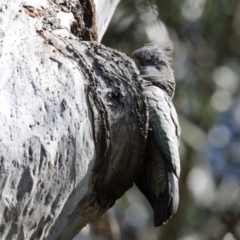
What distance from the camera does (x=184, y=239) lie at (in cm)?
566

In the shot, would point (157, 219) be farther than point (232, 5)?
No

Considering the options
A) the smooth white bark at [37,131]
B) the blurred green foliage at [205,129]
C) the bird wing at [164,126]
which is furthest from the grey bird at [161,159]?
the blurred green foliage at [205,129]

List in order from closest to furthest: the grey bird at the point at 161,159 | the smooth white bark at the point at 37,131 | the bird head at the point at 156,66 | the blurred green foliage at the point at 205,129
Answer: the smooth white bark at the point at 37,131
the grey bird at the point at 161,159
the bird head at the point at 156,66
the blurred green foliage at the point at 205,129

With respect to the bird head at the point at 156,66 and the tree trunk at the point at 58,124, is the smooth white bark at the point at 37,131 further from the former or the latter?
the bird head at the point at 156,66

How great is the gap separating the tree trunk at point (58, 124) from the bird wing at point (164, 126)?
50mm

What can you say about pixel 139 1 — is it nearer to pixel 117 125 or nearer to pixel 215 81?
pixel 215 81

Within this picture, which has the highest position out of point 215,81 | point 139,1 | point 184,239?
point 139,1

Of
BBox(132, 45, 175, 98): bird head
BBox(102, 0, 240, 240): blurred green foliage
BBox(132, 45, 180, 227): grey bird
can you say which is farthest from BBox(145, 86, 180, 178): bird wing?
BBox(102, 0, 240, 240): blurred green foliage

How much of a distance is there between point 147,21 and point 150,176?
9.79ft

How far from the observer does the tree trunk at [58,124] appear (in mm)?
1688

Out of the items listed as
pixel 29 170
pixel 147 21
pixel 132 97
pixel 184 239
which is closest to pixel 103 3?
pixel 132 97

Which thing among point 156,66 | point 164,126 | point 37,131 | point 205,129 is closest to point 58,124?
point 37,131

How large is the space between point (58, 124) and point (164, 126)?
40 centimetres

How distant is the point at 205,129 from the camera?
6.44 meters
